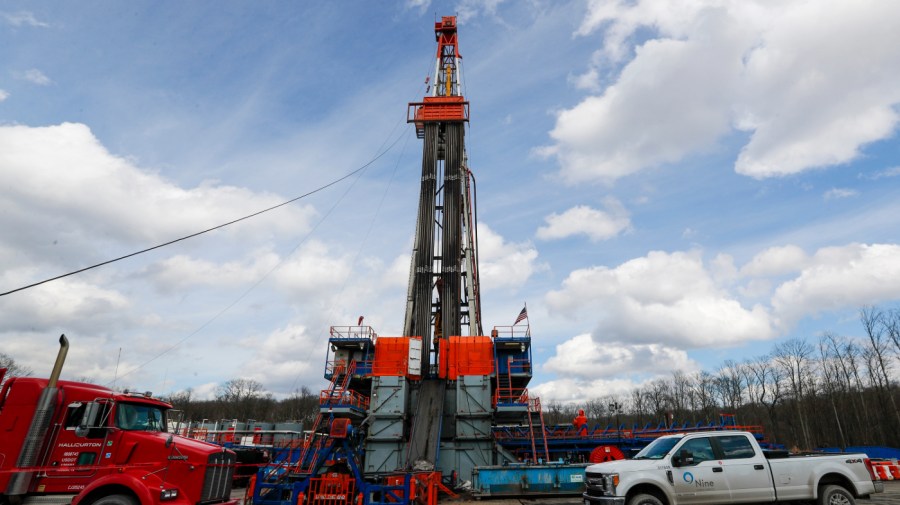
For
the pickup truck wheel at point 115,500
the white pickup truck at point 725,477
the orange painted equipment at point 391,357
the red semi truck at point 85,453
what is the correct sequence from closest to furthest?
the pickup truck wheel at point 115,500
the red semi truck at point 85,453
the white pickup truck at point 725,477
the orange painted equipment at point 391,357

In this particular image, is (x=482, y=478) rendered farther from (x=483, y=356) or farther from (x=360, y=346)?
(x=360, y=346)

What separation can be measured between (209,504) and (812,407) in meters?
64.4

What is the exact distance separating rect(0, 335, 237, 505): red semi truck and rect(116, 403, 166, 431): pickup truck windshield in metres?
0.02

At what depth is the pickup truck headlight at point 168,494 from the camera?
8.28 metres

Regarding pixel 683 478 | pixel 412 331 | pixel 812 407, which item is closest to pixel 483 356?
pixel 412 331

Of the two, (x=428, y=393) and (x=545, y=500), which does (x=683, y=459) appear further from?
(x=428, y=393)

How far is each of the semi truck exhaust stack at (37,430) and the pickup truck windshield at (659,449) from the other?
448 inches

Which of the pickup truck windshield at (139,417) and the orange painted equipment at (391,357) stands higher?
the orange painted equipment at (391,357)

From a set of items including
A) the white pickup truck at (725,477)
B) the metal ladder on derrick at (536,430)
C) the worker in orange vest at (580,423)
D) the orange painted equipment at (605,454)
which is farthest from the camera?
the worker in orange vest at (580,423)

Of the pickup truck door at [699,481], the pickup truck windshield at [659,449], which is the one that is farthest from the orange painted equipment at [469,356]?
the pickup truck door at [699,481]

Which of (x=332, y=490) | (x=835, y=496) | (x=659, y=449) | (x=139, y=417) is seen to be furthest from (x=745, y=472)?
(x=139, y=417)

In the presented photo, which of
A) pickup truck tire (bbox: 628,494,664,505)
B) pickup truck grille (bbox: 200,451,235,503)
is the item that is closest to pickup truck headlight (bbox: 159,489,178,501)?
pickup truck grille (bbox: 200,451,235,503)

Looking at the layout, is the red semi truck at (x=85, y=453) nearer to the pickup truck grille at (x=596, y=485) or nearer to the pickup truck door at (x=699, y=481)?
the pickup truck grille at (x=596, y=485)

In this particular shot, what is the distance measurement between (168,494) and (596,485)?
7.90 meters
